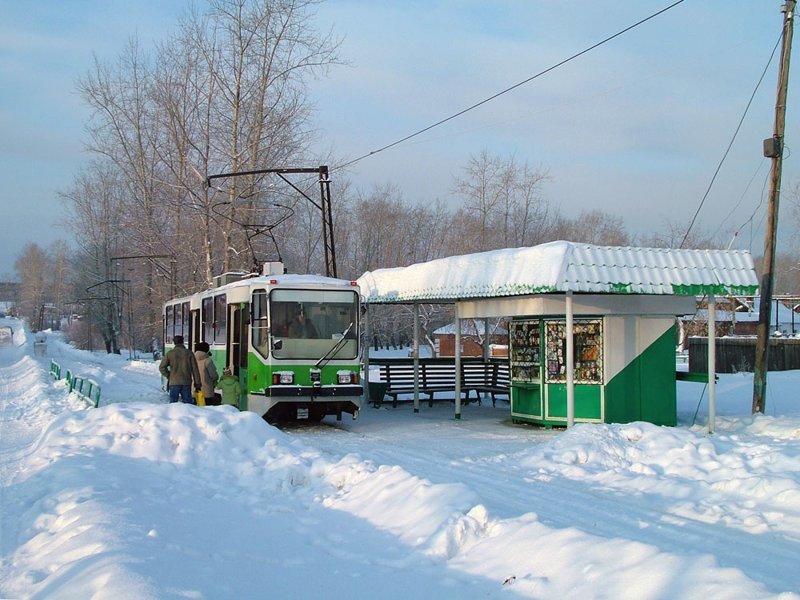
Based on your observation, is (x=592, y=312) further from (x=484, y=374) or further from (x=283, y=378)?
(x=484, y=374)

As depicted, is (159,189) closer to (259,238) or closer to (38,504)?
(259,238)

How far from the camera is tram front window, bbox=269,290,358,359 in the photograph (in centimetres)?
1673

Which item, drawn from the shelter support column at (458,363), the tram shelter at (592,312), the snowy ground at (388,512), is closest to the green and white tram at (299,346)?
the snowy ground at (388,512)

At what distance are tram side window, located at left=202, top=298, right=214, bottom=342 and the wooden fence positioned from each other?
26.6 m

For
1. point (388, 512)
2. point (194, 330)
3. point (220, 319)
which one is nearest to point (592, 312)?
point (220, 319)

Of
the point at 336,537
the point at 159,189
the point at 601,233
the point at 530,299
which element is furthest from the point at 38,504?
the point at 601,233

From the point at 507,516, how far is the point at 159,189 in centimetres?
4093

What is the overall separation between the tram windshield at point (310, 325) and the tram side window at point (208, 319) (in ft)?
11.9

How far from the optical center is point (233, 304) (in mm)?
18156

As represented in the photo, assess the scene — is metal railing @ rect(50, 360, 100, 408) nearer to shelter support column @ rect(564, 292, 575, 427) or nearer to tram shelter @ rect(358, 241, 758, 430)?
tram shelter @ rect(358, 241, 758, 430)

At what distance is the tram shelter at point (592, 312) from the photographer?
14.9m

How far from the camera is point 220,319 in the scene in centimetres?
1933

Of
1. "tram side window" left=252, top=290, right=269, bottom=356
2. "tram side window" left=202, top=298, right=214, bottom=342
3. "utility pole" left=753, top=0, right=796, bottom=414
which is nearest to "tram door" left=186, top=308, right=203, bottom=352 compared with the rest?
"tram side window" left=202, top=298, right=214, bottom=342

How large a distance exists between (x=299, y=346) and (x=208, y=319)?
4729 millimetres
